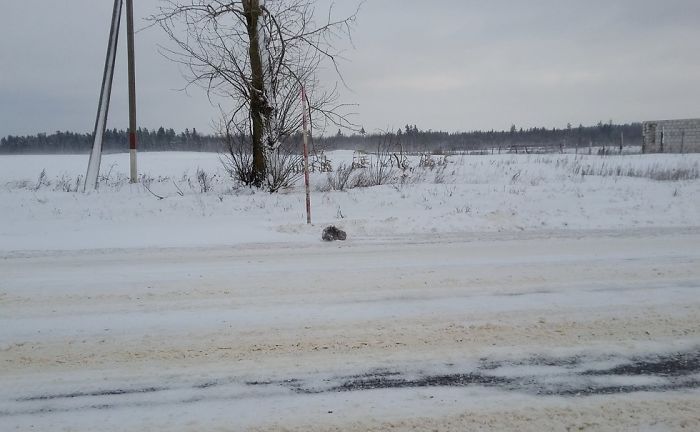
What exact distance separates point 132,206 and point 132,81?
5854mm

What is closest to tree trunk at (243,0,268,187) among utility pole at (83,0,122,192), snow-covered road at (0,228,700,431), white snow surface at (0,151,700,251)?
white snow surface at (0,151,700,251)

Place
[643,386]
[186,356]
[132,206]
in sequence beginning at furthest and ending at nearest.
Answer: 1. [132,206]
2. [186,356]
3. [643,386]

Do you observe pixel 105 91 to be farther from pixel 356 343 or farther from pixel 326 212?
pixel 356 343

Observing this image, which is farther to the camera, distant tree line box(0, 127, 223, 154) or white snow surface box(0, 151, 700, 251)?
distant tree line box(0, 127, 223, 154)

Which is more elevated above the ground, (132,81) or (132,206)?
(132,81)

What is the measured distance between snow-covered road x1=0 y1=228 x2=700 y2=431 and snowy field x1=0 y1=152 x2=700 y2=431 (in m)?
0.02

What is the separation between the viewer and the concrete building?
136 ft

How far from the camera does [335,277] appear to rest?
6.02 m

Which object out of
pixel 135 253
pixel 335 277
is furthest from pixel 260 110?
pixel 335 277

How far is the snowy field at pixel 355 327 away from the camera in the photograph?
3.09 m

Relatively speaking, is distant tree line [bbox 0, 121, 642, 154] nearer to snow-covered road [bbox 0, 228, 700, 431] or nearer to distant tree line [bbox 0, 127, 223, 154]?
distant tree line [bbox 0, 127, 223, 154]

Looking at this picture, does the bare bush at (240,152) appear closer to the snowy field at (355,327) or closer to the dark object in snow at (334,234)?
the snowy field at (355,327)

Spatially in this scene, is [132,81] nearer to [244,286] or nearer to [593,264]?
[244,286]

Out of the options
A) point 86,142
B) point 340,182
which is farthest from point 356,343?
point 86,142
